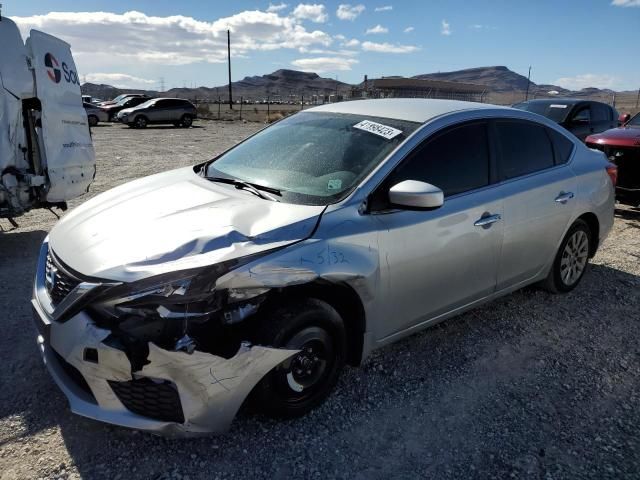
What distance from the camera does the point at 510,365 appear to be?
3545 millimetres

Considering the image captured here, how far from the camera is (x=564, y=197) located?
165 inches

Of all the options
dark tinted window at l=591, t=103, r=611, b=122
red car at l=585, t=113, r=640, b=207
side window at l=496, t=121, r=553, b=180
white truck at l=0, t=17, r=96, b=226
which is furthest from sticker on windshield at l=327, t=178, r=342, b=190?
dark tinted window at l=591, t=103, r=611, b=122

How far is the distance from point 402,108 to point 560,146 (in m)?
1.61

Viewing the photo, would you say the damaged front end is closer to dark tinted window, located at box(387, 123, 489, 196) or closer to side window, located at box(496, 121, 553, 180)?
dark tinted window, located at box(387, 123, 489, 196)

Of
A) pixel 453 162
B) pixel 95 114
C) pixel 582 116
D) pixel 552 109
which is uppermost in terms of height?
pixel 552 109

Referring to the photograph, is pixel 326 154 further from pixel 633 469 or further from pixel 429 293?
pixel 633 469

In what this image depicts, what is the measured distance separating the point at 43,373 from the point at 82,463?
978mm

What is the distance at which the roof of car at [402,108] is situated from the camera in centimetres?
352

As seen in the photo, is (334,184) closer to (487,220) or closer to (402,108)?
(402,108)

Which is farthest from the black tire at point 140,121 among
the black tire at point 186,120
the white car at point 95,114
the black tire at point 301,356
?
the black tire at point 301,356

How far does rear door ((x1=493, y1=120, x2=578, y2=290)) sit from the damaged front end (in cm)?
214

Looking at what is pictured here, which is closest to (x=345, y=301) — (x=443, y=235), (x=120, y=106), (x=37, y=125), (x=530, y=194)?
(x=443, y=235)

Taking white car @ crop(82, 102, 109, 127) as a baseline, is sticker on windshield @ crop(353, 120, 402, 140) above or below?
above

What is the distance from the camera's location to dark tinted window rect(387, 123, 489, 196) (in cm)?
319
